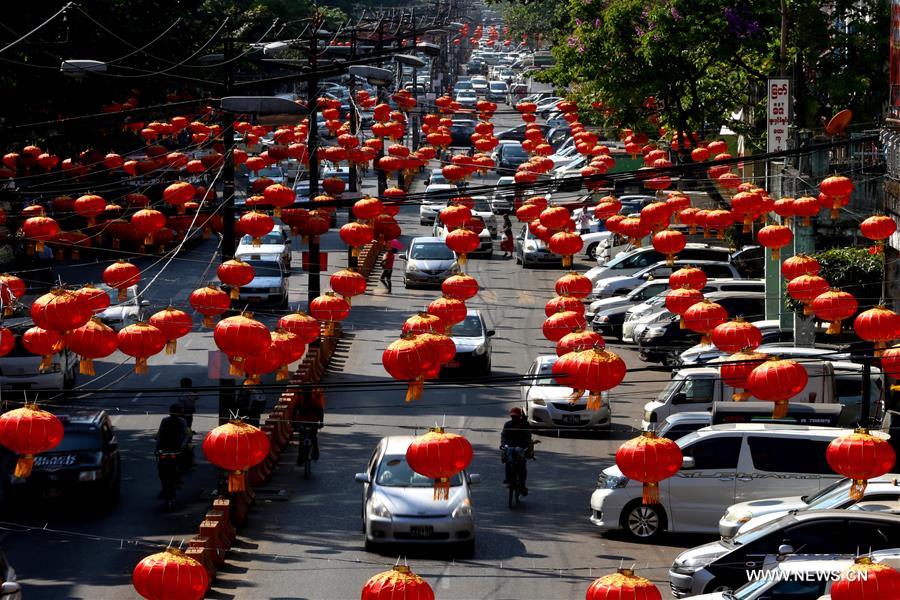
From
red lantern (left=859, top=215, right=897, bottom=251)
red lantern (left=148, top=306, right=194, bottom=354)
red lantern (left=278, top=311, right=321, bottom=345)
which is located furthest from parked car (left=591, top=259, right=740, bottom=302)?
red lantern (left=148, top=306, right=194, bottom=354)

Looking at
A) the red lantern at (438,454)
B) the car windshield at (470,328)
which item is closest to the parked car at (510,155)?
the car windshield at (470,328)

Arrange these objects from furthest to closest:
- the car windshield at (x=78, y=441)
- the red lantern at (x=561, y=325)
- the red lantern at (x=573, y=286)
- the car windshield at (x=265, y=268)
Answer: the car windshield at (x=265, y=268)
the red lantern at (x=573, y=286)
the red lantern at (x=561, y=325)
the car windshield at (x=78, y=441)

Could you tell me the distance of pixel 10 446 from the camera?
19.7 m

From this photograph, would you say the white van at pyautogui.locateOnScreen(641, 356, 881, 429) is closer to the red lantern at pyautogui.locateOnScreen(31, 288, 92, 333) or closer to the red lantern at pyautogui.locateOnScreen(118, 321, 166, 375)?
the red lantern at pyautogui.locateOnScreen(118, 321, 166, 375)

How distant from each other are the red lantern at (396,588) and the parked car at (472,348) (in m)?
18.0

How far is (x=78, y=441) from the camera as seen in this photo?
25.4 m

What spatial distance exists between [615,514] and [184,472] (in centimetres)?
894

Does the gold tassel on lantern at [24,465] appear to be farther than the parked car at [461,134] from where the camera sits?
No

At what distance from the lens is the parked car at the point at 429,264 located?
149ft

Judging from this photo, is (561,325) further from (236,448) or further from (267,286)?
(267,286)

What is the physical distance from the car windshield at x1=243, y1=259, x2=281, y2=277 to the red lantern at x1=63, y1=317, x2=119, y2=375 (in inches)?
730

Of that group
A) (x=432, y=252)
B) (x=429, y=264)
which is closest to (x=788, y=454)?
(x=429, y=264)

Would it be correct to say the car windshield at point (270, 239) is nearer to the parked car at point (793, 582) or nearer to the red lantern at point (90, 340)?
the red lantern at point (90, 340)

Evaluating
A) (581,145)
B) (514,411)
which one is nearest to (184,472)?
(514,411)
